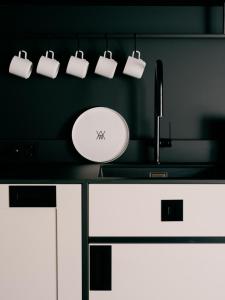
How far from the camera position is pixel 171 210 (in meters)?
1.88

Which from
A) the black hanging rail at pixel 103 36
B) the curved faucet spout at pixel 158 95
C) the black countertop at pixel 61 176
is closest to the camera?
the black countertop at pixel 61 176

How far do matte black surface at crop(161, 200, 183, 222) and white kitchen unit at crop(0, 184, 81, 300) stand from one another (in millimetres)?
Answer: 358

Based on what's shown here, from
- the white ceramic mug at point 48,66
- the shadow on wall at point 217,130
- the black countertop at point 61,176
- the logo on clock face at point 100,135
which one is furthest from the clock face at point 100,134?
the shadow on wall at point 217,130

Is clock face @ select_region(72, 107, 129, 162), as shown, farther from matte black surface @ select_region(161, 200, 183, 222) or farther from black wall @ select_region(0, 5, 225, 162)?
matte black surface @ select_region(161, 200, 183, 222)

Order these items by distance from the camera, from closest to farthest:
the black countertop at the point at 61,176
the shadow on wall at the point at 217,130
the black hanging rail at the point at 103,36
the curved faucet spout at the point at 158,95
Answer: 1. the black countertop at the point at 61,176
2. the curved faucet spout at the point at 158,95
3. the black hanging rail at the point at 103,36
4. the shadow on wall at the point at 217,130

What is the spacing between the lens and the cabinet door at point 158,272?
6.20 ft

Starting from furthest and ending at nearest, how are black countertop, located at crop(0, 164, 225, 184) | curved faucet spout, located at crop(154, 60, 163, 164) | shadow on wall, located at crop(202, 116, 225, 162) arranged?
shadow on wall, located at crop(202, 116, 225, 162) < curved faucet spout, located at crop(154, 60, 163, 164) < black countertop, located at crop(0, 164, 225, 184)

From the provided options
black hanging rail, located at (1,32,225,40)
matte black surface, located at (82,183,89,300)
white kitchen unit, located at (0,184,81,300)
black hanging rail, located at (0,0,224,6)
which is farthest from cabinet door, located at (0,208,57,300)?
black hanging rail, located at (0,0,224,6)

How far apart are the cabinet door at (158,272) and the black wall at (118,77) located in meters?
0.77

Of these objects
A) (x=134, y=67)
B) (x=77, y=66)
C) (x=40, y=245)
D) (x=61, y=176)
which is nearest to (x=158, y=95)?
(x=134, y=67)

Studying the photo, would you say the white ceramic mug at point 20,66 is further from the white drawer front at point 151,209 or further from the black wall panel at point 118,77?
the white drawer front at point 151,209

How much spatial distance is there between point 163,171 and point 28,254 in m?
0.81

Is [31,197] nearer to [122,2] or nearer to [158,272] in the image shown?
[158,272]

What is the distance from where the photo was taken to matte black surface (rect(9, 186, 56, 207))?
6.16 ft
